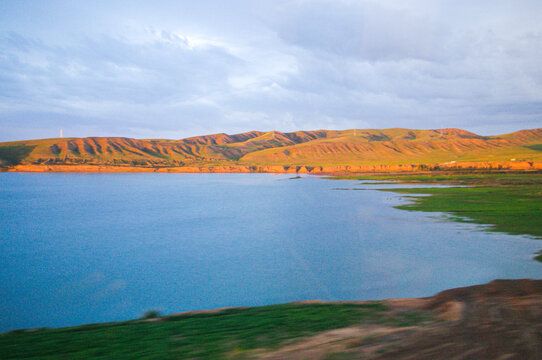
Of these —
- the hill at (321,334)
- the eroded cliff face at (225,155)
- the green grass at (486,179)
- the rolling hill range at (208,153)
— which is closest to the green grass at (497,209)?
the hill at (321,334)

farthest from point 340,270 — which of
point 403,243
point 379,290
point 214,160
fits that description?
point 214,160

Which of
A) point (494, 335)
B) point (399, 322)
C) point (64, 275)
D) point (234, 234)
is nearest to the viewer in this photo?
point (494, 335)

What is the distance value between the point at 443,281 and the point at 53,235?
22.2 metres

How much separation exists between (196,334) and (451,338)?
188 inches

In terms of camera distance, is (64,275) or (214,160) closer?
(64,275)

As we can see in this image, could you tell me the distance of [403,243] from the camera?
60.1 ft

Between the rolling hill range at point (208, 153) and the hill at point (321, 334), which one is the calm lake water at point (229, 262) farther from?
the rolling hill range at point (208, 153)

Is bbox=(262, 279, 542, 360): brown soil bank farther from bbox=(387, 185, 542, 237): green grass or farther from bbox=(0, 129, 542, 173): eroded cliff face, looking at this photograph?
bbox=(0, 129, 542, 173): eroded cliff face

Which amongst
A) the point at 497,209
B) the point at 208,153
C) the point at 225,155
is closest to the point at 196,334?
the point at 497,209

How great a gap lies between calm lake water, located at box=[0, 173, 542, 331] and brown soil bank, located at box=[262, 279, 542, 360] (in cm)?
339

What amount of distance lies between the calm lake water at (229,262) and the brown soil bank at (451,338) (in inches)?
134

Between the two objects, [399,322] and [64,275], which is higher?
[399,322]

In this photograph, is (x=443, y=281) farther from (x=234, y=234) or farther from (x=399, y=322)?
(x=234, y=234)

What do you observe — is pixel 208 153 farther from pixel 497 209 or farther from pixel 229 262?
pixel 229 262
